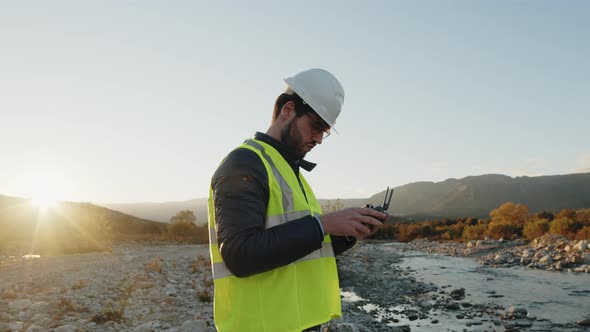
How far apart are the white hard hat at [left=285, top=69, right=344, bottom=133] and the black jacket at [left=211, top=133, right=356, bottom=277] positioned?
1.51 ft

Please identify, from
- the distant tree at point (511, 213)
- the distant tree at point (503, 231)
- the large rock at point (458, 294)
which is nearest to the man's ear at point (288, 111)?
the large rock at point (458, 294)

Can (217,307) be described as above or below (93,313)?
above

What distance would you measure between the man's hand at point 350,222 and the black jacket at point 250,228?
0.06m

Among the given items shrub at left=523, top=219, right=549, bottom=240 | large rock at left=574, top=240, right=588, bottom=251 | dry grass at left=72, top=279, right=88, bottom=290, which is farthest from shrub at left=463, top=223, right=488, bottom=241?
dry grass at left=72, top=279, right=88, bottom=290

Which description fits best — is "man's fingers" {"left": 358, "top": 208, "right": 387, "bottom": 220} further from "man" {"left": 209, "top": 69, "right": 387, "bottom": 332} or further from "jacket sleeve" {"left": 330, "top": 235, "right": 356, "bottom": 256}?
"jacket sleeve" {"left": 330, "top": 235, "right": 356, "bottom": 256}

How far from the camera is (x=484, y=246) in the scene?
78.9 ft

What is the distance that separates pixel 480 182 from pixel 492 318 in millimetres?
135874

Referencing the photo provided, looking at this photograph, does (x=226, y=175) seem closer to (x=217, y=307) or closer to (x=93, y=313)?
(x=217, y=307)

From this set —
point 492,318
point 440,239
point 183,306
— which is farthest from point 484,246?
point 183,306

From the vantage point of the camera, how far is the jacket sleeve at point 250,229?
1.58 meters

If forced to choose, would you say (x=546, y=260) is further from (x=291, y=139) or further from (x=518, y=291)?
(x=291, y=139)

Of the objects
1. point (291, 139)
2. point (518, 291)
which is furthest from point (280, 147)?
point (518, 291)

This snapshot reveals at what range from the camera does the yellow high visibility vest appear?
1.72 meters

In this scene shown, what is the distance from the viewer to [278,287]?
1741 millimetres
